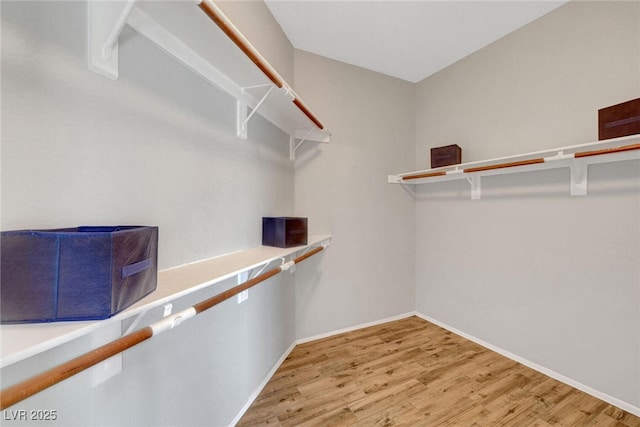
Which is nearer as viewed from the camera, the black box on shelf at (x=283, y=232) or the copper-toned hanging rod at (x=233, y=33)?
the copper-toned hanging rod at (x=233, y=33)

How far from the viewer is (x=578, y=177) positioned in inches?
63.7

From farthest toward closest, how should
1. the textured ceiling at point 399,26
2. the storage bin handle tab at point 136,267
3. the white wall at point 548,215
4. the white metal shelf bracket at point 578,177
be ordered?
the textured ceiling at point 399,26, the white metal shelf bracket at point 578,177, the white wall at point 548,215, the storage bin handle tab at point 136,267

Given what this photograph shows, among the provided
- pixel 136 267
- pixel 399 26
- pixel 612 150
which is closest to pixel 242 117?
pixel 136 267

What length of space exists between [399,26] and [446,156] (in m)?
1.10

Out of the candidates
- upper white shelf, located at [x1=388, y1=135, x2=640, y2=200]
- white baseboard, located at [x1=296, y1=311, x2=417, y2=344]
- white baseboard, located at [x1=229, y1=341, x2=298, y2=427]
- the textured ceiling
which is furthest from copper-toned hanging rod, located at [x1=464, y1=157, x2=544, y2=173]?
white baseboard, located at [x1=229, y1=341, x2=298, y2=427]

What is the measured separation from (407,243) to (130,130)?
252cm

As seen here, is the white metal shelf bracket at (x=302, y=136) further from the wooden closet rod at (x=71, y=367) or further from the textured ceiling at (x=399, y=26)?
the wooden closet rod at (x=71, y=367)

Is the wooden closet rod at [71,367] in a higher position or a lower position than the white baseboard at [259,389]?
higher

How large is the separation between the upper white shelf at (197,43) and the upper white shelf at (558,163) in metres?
1.44

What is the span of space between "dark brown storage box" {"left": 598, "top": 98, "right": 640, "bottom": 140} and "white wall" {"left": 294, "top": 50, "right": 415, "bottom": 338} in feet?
4.72

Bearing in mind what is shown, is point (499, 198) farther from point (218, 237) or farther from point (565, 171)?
point (218, 237)

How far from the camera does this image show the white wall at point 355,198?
222 centimetres

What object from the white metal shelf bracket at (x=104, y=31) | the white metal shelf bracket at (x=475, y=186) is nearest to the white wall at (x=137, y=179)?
the white metal shelf bracket at (x=104, y=31)

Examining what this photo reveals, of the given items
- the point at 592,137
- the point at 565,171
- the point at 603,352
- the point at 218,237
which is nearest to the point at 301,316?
the point at 218,237
